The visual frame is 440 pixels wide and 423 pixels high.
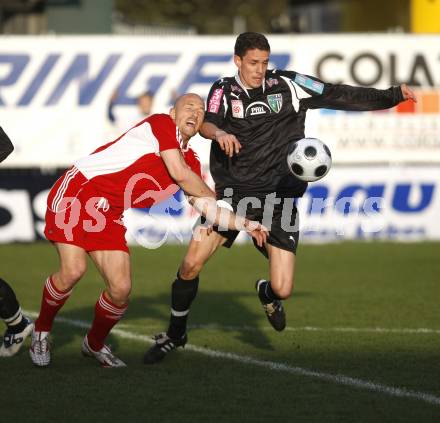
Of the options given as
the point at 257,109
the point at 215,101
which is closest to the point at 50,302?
the point at 215,101

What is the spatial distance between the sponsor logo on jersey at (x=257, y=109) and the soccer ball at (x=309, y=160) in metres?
0.54

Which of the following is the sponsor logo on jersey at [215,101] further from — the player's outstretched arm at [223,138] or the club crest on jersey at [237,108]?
the player's outstretched arm at [223,138]

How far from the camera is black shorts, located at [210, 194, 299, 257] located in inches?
369

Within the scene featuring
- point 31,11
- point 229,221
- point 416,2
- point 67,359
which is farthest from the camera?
point 31,11

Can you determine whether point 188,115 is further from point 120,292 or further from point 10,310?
point 10,310

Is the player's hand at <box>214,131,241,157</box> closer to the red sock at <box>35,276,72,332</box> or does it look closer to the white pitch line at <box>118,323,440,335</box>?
the red sock at <box>35,276,72,332</box>

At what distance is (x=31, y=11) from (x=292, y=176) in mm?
15387

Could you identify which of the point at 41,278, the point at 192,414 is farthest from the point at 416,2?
the point at 192,414

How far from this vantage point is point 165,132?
27.6 feet

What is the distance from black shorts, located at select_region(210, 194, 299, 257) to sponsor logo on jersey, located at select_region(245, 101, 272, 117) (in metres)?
0.67

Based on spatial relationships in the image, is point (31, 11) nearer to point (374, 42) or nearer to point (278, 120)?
point (374, 42)

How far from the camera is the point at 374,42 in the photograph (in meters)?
19.4

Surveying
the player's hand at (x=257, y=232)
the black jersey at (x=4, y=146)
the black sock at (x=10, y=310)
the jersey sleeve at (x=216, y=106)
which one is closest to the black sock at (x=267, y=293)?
the jersey sleeve at (x=216, y=106)

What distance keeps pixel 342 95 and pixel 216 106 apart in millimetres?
1044
